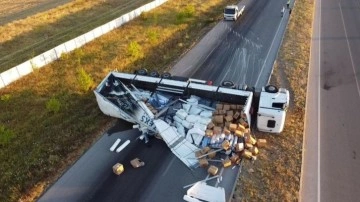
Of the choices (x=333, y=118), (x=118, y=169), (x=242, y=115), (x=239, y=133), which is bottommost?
(x=333, y=118)

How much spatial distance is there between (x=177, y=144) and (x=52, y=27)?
24592 mm

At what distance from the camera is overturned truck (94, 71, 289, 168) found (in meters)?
16.3

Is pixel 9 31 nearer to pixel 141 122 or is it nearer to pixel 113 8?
pixel 113 8

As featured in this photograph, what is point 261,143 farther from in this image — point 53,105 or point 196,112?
point 53,105

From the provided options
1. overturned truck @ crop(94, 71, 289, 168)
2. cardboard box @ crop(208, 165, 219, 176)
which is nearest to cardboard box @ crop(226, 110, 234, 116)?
overturned truck @ crop(94, 71, 289, 168)

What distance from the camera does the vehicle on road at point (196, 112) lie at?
52.4 ft

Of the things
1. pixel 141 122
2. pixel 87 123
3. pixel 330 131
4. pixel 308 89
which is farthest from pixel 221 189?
pixel 308 89

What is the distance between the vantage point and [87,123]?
1900 cm

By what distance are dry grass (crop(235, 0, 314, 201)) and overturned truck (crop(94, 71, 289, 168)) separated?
107 cm

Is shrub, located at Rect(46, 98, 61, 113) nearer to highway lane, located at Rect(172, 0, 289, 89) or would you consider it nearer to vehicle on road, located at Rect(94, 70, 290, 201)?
vehicle on road, located at Rect(94, 70, 290, 201)

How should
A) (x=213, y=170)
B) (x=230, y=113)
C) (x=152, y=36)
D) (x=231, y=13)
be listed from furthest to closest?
1. (x=231, y=13)
2. (x=152, y=36)
3. (x=230, y=113)
4. (x=213, y=170)

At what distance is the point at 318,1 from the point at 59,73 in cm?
3238

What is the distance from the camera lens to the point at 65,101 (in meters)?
21.2

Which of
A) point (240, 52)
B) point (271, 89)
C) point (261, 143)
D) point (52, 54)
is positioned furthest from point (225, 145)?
point (52, 54)
